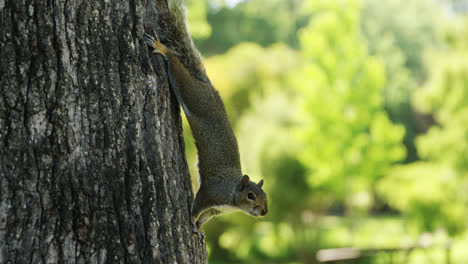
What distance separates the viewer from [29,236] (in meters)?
1.19

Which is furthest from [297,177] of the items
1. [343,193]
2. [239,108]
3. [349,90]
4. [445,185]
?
[239,108]

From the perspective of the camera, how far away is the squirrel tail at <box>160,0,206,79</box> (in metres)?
1.80

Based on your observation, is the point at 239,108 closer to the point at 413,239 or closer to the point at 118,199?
the point at 413,239

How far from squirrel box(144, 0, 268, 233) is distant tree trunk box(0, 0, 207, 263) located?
21 centimetres

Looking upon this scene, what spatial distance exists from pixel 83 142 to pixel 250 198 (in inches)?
41.0

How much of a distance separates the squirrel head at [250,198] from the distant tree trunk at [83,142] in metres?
0.61

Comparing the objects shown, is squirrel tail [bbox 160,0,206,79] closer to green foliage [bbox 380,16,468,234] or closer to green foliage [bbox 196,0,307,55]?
green foliage [bbox 380,16,468,234]

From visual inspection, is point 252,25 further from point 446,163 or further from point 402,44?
point 446,163

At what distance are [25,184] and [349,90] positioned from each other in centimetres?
849

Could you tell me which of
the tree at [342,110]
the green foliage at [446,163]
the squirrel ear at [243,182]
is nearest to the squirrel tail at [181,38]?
the squirrel ear at [243,182]

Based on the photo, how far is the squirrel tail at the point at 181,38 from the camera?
1796 mm

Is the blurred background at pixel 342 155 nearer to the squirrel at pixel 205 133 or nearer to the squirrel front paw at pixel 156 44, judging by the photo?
the squirrel at pixel 205 133

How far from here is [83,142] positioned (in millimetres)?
1301

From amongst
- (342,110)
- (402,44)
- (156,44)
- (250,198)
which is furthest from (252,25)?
(156,44)
